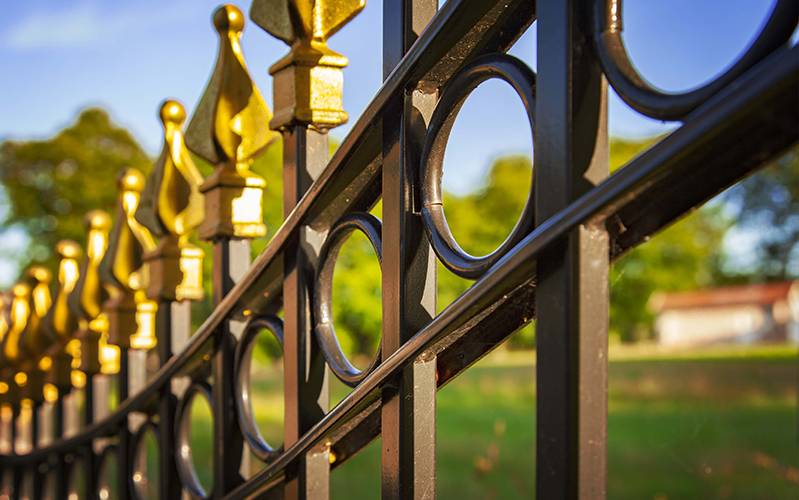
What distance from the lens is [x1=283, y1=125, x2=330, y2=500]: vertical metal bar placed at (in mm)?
860

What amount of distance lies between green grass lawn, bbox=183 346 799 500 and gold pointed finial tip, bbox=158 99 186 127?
448 cm

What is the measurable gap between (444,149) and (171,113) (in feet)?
3.34

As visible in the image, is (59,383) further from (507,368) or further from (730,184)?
(507,368)

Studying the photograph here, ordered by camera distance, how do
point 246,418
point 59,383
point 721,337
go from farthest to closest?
point 721,337
point 59,383
point 246,418

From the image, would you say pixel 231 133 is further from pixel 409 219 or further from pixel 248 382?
pixel 409 219

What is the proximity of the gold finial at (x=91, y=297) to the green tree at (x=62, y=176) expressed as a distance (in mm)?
11501

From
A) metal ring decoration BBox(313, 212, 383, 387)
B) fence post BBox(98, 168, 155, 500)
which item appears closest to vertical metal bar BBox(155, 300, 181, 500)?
fence post BBox(98, 168, 155, 500)

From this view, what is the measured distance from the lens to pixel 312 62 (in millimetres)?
903

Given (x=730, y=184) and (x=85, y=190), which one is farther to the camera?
(x=85, y=190)

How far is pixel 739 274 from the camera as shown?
6559 mm

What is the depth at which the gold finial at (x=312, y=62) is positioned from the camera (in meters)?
0.90

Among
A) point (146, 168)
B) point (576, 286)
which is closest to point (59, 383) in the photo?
point (576, 286)

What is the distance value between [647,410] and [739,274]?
2.08 m

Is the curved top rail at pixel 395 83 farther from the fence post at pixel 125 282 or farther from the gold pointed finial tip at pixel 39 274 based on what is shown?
the gold pointed finial tip at pixel 39 274
